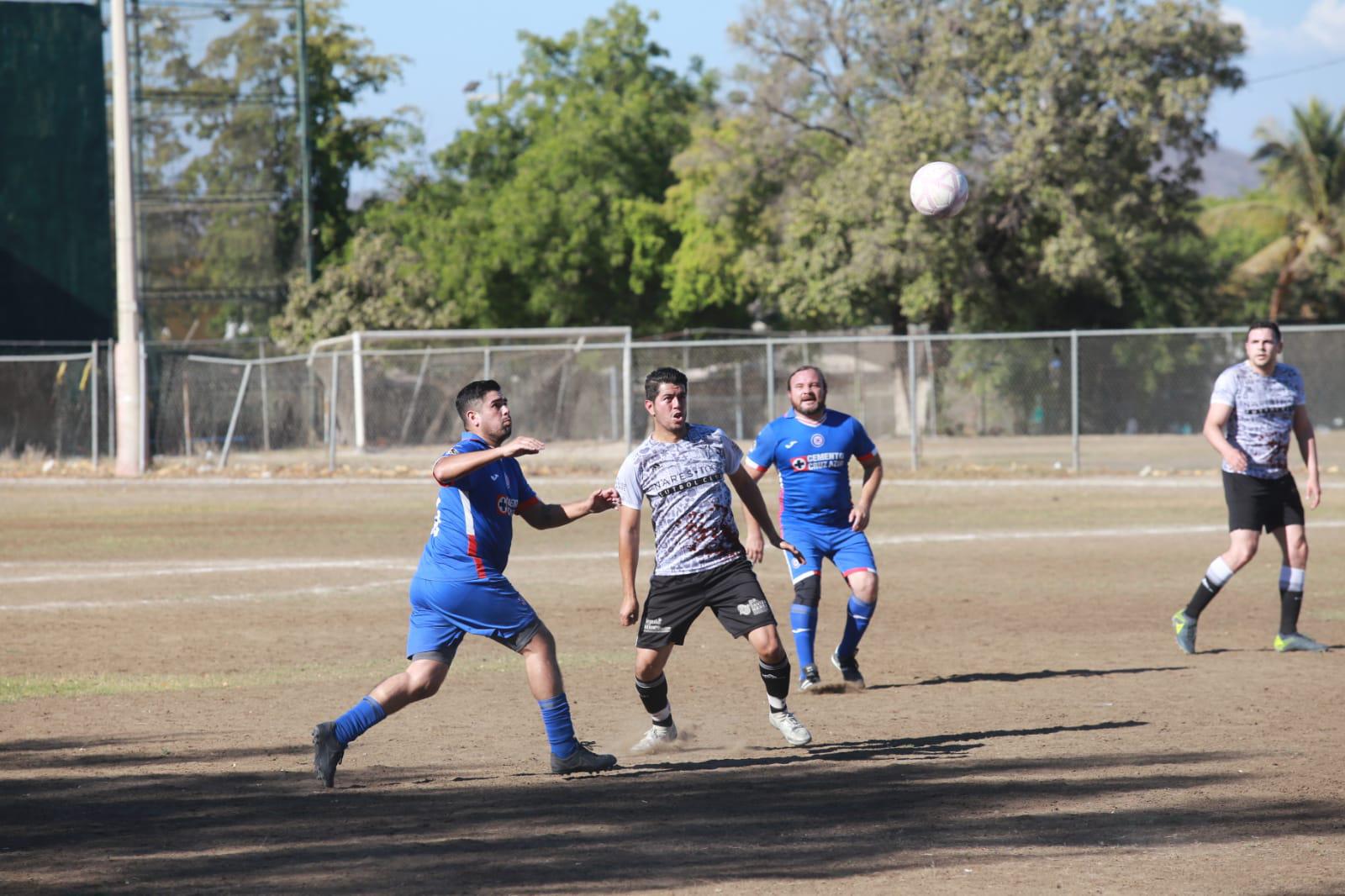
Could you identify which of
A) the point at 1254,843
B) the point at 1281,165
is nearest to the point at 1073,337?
the point at 1254,843

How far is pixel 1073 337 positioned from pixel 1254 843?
22.1 metres

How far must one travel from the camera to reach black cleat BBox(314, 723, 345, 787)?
21.2ft

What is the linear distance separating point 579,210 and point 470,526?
4810cm

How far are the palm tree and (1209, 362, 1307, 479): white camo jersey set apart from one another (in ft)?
158

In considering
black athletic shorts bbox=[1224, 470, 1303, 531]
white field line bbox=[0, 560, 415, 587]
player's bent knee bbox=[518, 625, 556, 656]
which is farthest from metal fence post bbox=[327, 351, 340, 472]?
Answer: player's bent knee bbox=[518, 625, 556, 656]

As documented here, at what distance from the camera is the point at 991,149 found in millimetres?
39469

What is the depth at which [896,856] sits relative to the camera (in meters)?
5.45

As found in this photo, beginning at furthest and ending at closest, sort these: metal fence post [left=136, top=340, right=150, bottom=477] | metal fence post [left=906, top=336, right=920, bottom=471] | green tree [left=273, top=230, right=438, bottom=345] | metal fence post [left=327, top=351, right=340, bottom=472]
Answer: green tree [left=273, top=230, right=438, bottom=345]
metal fence post [left=136, top=340, right=150, bottom=477]
metal fence post [left=327, top=351, right=340, bottom=472]
metal fence post [left=906, top=336, right=920, bottom=471]

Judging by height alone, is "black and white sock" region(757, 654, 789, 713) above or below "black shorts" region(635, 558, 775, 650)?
below

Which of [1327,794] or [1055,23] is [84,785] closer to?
[1327,794]

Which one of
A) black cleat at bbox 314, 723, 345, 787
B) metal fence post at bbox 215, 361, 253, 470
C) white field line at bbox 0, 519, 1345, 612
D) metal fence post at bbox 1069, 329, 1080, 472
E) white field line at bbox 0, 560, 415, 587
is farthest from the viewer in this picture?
metal fence post at bbox 215, 361, 253, 470

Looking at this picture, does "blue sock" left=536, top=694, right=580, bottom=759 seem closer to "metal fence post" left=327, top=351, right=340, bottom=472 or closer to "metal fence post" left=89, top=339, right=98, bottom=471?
"metal fence post" left=327, top=351, right=340, bottom=472

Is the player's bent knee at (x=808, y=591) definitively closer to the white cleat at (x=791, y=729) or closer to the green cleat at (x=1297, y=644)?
the white cleat at (x=791, y=729)

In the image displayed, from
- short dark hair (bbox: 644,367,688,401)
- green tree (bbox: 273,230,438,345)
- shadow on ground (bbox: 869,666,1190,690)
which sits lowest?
shadow on ground (bbox: 869,666,1190,690)
